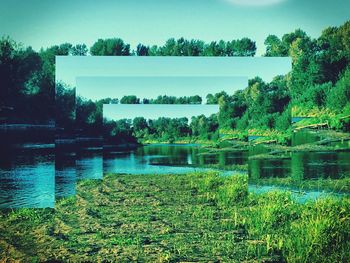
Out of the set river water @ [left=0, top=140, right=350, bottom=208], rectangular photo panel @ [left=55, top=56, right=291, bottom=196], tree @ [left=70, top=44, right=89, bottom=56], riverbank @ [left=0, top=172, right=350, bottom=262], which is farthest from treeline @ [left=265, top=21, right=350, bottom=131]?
tree @ [left=70, top=44, right=89, bottom=56]

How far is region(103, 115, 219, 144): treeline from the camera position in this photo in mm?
6810

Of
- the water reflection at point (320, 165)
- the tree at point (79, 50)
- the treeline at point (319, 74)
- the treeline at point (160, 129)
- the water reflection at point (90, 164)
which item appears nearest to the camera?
the water reflection at point (90, 164)

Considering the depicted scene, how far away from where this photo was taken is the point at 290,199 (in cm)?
660

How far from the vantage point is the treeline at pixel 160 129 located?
6.81 m

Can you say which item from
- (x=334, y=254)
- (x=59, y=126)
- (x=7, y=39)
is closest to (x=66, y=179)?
(x=59, y=126)

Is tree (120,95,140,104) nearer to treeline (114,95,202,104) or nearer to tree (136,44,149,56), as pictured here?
treeline (114,95,202,104)

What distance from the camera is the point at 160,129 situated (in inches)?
274

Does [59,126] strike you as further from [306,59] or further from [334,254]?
[334,254]

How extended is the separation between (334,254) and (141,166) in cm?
282

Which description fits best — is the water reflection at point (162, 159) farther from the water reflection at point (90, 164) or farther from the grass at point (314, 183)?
the grass at point (314, 183)

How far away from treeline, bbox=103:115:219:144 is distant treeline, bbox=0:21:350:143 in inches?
8.6

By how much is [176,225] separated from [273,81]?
2.86m

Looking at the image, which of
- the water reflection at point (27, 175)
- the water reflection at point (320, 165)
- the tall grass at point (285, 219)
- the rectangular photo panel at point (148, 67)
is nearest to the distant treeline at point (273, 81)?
the rectangular photo panel at point (148, 67)

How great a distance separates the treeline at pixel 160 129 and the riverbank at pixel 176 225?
55cm
